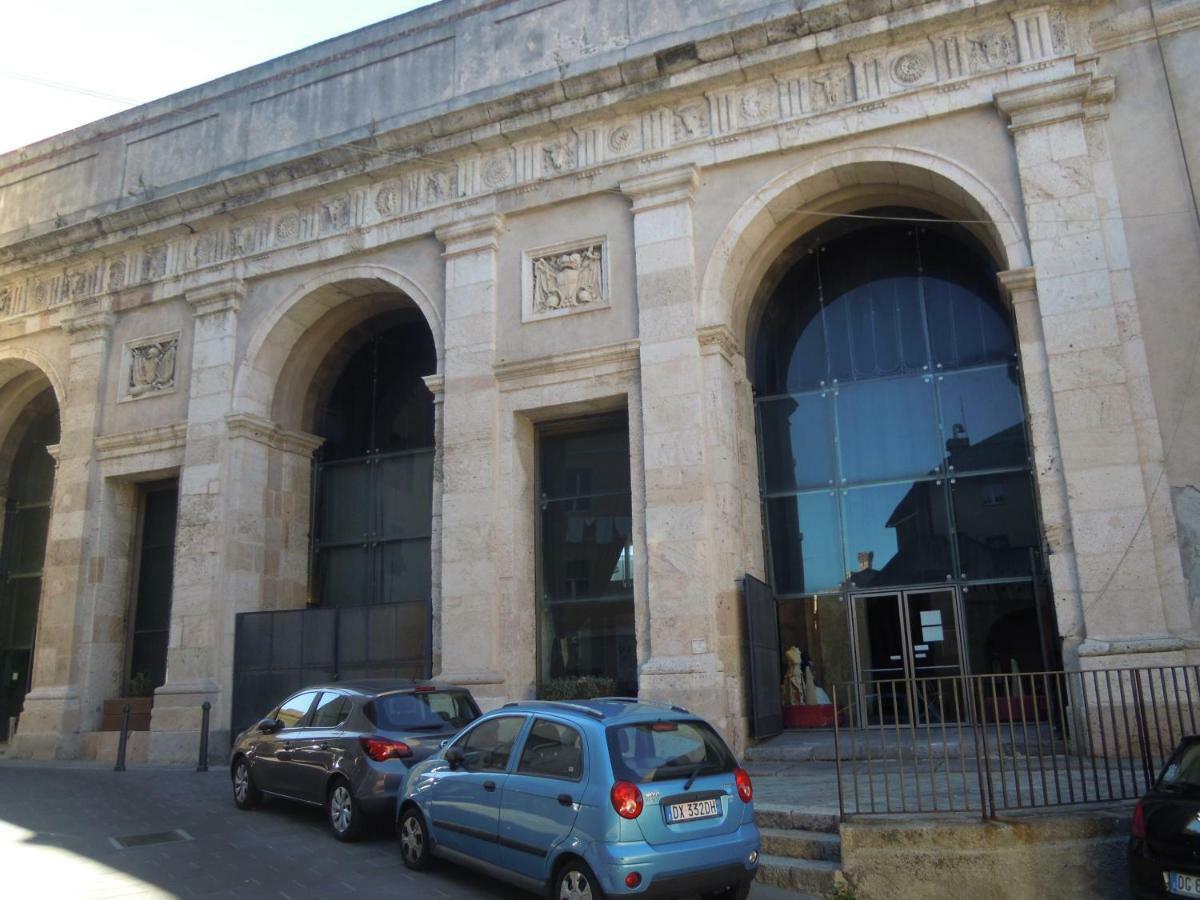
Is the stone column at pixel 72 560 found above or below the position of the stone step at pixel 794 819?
above

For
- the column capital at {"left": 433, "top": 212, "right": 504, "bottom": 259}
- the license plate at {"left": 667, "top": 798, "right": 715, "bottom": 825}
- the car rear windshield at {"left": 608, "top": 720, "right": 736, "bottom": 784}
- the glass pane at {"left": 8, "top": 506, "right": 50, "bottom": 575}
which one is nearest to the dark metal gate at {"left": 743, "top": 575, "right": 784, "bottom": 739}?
the car rear windshield at {"left": 608, "top": 720, "right": 736, "bottom": 784}

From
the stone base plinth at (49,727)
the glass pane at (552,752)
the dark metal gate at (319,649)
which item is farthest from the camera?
the stone base plinth at (49,727)

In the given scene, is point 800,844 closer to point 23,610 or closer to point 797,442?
point 797,442

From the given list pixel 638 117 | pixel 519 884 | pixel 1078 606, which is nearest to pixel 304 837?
pixel 519 884

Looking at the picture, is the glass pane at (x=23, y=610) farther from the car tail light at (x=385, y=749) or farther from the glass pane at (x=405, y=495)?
the car tail light at (x=385, y=749)

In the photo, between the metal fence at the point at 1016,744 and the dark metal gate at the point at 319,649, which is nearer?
the metal fence at the point at 1016,744

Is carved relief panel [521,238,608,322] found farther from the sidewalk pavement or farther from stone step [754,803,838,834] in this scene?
stone step [754,803,838,834]

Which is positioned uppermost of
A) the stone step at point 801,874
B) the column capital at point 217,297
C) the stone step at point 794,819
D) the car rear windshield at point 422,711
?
the column capital at point 217,297

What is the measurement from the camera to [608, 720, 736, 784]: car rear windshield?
271 inches

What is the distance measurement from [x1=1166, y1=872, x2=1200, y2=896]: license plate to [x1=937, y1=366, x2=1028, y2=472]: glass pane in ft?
29.0

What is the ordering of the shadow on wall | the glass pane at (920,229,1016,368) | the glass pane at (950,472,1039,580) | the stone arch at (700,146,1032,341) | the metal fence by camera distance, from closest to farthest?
the shadow on wall, the metal fence, the stone arch at (700,146,1032,341), the glass pane at (950,472,1039,580), the glass pane at (920,229,1016,368)

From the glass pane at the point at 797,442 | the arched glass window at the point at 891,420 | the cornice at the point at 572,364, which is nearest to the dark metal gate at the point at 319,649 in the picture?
the cornice at the point at 572,364

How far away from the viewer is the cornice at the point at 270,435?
17.4 meters

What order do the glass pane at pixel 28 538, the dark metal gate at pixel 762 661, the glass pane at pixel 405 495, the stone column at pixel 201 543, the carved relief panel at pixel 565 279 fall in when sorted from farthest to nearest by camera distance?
1. the glass pane at pixel 28 538
2. the glass pane at pixel 405 495
3. the stone column at pixel 201 543
4. the carved relief panel at pixel 565 279
5. the dark metal gate at pixel 762 661
